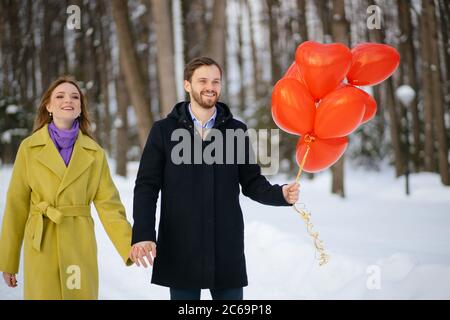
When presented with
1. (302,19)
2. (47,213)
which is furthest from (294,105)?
(302,19)

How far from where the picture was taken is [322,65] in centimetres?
321

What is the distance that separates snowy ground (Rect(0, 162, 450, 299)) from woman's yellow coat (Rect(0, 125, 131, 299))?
198 centimetres

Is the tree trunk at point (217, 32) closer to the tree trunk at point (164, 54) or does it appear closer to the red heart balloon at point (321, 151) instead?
the tree trunk at point (164, 54)

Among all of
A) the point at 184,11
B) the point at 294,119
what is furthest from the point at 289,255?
the point at 184,11

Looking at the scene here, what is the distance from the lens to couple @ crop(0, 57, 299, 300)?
2.72 m

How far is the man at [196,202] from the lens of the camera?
272 cm

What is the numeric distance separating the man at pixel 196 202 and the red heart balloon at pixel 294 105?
0.50 metres

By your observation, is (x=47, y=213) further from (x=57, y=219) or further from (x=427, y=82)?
(x=427, y=82)

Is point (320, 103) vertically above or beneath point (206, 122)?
above

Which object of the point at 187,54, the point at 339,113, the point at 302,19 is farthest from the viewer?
the point at 302,19

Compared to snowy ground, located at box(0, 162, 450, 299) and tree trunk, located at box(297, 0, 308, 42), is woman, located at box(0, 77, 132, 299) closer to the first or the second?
snowy ground, located at box(0, 162, 450, 299)

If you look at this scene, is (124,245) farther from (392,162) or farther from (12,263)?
(392,162)

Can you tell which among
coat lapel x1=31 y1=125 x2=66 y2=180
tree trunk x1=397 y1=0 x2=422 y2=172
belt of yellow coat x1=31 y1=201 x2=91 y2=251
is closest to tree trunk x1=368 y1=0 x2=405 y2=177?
tree trunk x1=397 y1=0 x2=422 y2=172

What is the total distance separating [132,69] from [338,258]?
497 centimetres
